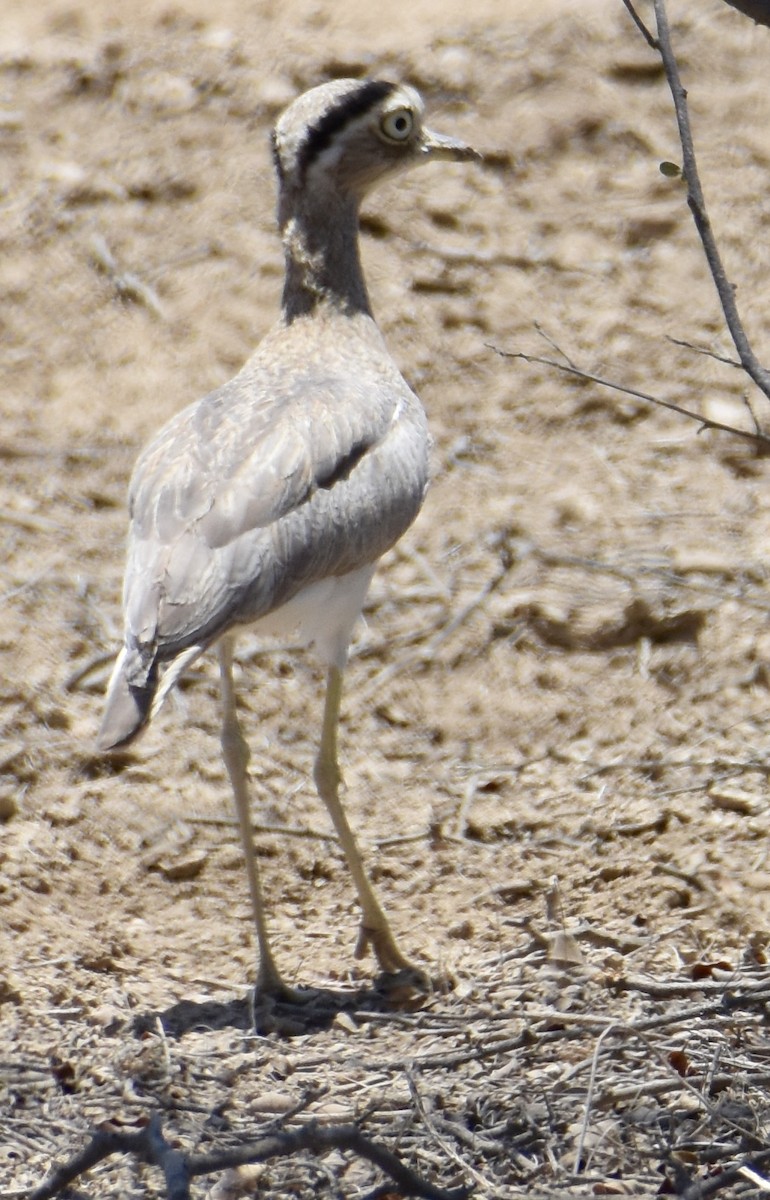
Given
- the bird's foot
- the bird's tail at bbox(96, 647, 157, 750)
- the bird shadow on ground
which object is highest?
the bird's tail at bbox(96, 647, 157, 750)

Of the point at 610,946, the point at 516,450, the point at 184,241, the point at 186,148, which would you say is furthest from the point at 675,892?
the point at 186,148

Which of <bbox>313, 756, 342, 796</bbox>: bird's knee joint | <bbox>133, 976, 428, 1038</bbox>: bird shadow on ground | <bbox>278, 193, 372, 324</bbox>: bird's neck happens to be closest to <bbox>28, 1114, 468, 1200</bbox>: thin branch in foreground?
<bbox>133, 976, 428, 1038</bbox>: bird shadow on ground

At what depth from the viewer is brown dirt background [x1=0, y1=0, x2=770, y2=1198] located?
12.9ft

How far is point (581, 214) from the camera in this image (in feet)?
22.1

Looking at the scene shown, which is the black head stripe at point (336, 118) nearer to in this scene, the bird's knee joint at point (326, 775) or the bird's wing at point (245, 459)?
the bird's wing at point (245, 459)

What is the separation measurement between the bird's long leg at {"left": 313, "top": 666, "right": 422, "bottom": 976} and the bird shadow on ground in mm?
68

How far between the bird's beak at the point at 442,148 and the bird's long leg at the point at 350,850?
1435mm

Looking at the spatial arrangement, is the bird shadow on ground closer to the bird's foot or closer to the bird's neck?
the bird's foot

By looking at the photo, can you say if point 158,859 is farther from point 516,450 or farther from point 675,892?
point 516,450

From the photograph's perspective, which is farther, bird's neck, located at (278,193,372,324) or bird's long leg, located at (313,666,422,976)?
bird's neck, located at (278,193,372,324)

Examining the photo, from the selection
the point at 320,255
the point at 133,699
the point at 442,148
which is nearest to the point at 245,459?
the point at 133,699

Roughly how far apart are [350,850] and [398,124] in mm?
1873

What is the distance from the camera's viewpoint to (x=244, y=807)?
427cm

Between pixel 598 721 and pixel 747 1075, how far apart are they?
75.3 inches
